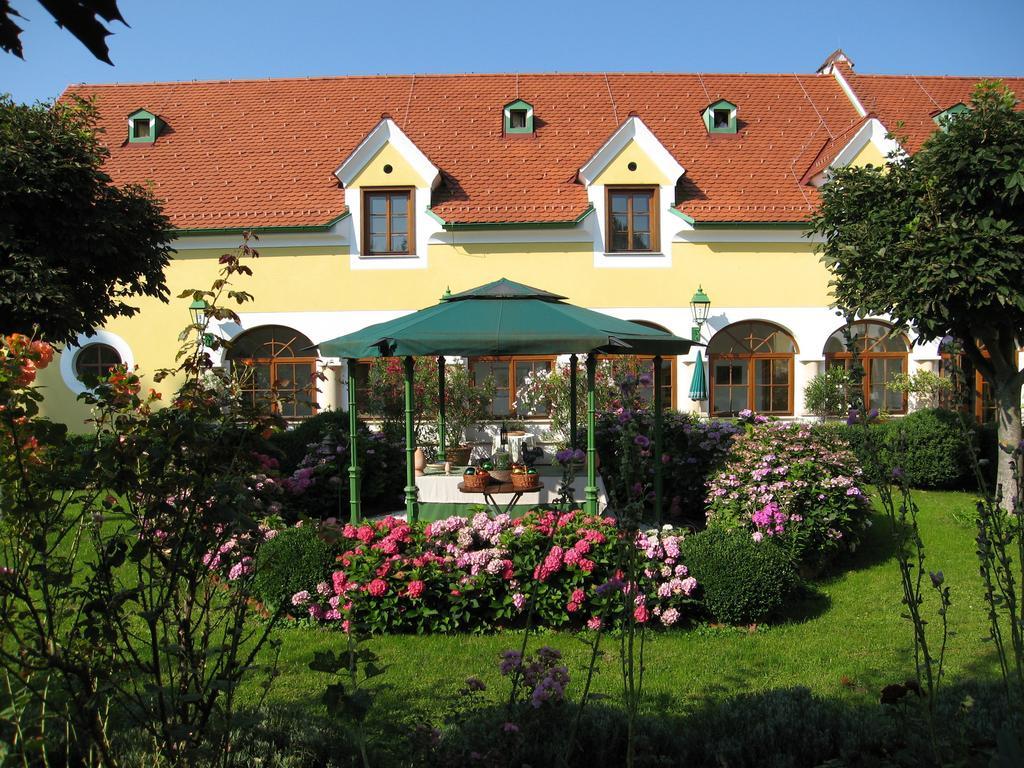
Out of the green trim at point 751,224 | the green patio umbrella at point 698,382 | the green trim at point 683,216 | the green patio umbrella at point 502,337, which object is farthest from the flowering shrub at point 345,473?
the green trim at point 751,224

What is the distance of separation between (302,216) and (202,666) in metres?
13.6

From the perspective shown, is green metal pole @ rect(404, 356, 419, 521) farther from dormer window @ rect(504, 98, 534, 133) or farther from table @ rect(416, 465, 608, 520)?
dormer window @ rect(504, 98, 534, 133)

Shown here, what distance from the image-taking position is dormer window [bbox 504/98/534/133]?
55.7ft

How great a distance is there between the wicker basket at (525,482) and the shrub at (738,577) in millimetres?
2120

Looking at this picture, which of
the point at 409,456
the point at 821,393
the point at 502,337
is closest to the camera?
the point at 502,337

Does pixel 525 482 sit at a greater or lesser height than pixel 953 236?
lesser

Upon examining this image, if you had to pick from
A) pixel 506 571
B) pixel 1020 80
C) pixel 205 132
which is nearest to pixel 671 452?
pixel 506 571

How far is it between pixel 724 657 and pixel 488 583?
5.97 ft

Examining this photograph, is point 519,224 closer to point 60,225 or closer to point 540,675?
point 60,225

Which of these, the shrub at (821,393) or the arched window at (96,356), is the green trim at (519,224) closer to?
the shrub at (821,393)

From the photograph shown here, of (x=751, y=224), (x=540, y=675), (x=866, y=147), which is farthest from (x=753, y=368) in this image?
(x=540, y=675)

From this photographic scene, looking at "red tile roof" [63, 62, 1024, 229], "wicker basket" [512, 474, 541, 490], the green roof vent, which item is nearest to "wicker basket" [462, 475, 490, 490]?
"wicker basket" [512, 474, 541, 490]

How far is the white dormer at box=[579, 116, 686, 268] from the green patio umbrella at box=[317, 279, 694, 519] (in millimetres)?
7296

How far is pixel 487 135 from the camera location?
671 inches
